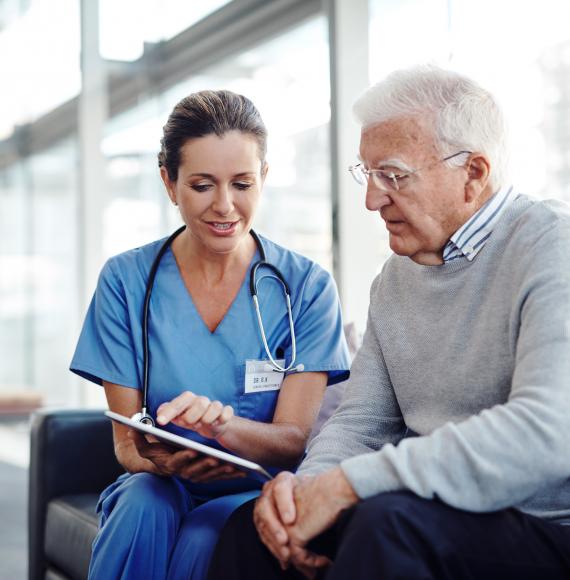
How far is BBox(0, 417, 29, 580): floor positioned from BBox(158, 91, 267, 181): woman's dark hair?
5.45ft

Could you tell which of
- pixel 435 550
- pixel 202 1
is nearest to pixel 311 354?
pixel 435 550

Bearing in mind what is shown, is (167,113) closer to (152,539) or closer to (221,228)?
(221,228)

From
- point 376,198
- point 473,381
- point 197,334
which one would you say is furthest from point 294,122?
point 473,381

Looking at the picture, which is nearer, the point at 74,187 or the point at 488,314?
the point at 488,314

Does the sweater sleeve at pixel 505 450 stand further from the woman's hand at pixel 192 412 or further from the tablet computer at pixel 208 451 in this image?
the woman's hand at pixel 192 412

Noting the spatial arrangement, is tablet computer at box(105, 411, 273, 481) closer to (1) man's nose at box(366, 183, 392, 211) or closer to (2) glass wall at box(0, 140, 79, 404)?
(1) man's nose at box(366, 183, 392, 211)

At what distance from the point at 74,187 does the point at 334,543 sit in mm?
3946

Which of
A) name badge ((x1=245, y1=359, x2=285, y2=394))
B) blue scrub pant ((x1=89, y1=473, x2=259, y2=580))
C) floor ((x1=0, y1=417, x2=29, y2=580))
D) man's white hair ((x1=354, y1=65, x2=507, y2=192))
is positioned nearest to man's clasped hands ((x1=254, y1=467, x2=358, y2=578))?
blue scrub pant ((x1=89, y1=473, x2=259, y2=580))

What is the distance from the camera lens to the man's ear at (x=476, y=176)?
1.40 m

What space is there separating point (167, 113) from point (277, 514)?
262 centimetres

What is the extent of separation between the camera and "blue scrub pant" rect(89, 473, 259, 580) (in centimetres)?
153

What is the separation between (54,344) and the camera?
201 inches

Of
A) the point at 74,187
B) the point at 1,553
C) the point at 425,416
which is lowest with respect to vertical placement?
the point at 1,553

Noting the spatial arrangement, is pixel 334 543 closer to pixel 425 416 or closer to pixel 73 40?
pixel 425 416
